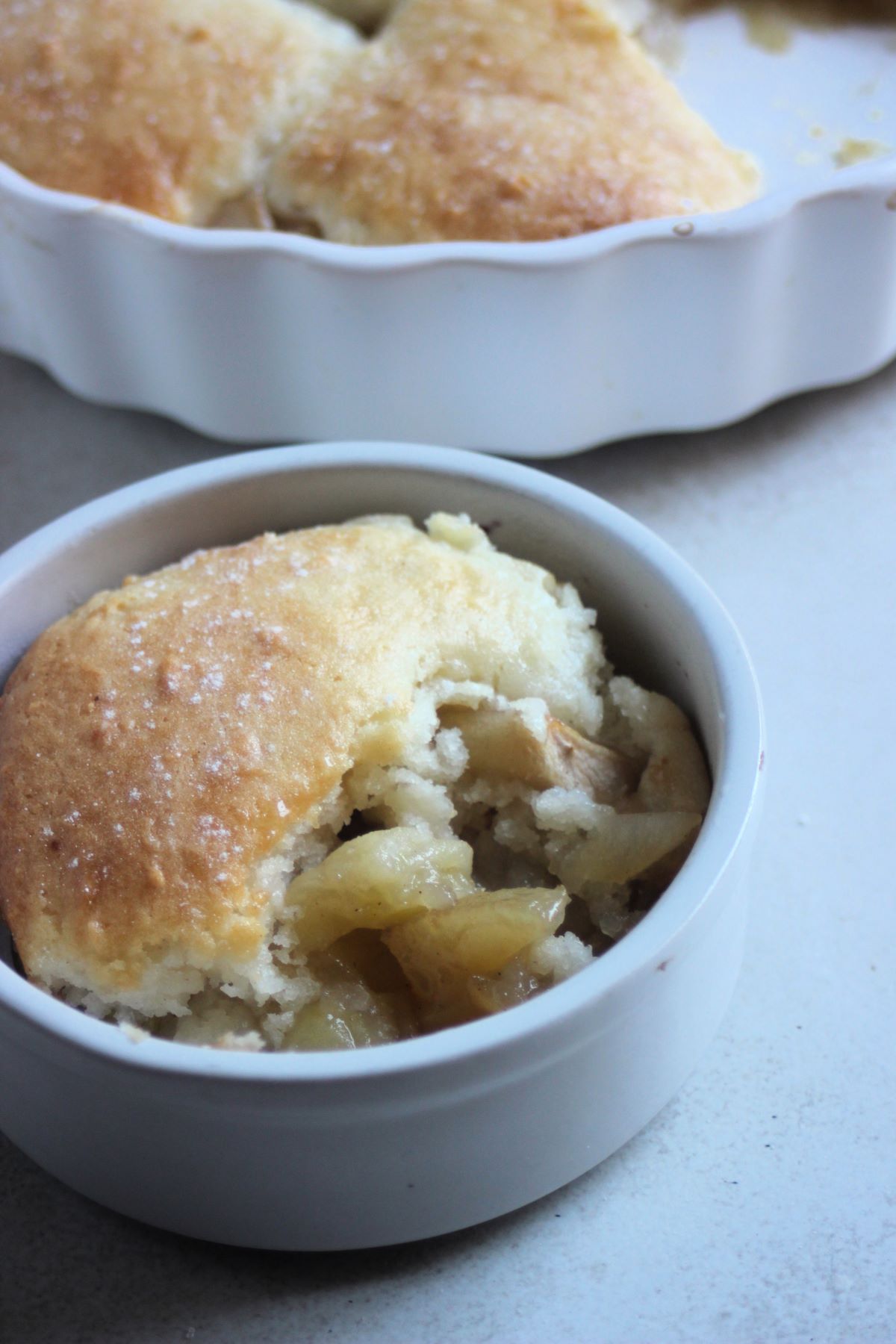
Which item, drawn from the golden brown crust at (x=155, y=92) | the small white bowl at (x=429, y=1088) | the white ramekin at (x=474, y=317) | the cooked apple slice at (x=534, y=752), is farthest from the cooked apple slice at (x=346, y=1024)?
the golden brown crust at (x=155, y=92)

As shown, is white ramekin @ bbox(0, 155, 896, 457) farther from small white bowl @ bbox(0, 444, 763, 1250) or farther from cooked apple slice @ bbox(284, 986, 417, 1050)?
cooked apple slice @ bbox(284, 986, 417, 1050)

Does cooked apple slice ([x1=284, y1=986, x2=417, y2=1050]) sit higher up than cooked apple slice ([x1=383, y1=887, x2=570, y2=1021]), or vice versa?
cooked apple slice ([x1=383, y1=887, x2=570, y2=1021])

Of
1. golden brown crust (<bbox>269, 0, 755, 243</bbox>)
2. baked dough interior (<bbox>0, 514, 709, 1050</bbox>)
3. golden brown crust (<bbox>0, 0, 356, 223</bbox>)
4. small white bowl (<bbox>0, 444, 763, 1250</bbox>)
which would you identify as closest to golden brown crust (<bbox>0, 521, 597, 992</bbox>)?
baked dough interior (<bbox>0, 514, 709, 1050</bbox>)

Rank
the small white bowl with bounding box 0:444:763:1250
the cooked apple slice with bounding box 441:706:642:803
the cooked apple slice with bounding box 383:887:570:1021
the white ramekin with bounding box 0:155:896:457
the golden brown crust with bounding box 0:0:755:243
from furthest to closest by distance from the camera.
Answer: the golden brown crust with bounding box 0:0:755:243 < the white ramekin with bounding box 0:155:896:457 < the cooked apple slice with bounding box 441:706:642:803 < the cooked apple slice with bounding box 383:887:570:1021 < the small white bowl with bounding box 0:444:763:1250

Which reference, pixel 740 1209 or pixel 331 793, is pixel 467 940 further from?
pixel 740 1209

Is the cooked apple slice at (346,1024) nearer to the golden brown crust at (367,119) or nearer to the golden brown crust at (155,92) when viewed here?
the golden brown crust at (367,119)

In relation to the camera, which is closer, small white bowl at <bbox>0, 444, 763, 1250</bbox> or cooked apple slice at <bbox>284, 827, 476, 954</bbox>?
small white bowl at <bbox>0, 444, 763, 1250</bbox>

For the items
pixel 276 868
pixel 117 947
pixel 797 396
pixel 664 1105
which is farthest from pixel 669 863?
pixel 797 396
